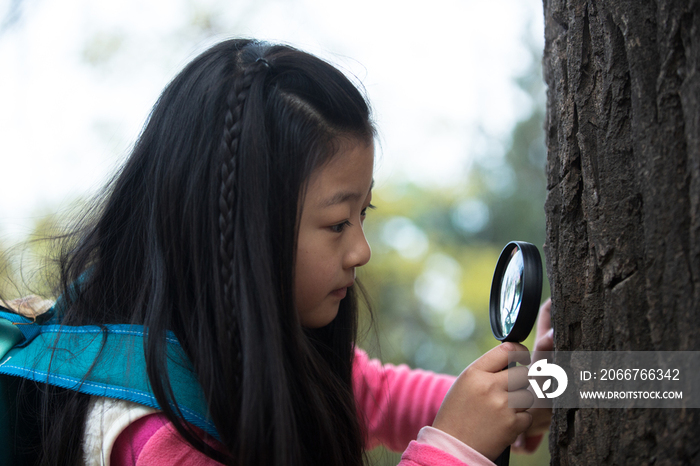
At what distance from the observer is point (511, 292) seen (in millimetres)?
933

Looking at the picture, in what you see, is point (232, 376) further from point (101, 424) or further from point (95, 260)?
point (95, 260)

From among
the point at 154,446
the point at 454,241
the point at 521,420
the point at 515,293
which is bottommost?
the point at 154,446

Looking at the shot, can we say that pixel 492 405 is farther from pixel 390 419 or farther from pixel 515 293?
pixel 390 419

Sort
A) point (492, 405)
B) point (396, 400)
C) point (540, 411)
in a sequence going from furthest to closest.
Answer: point (396, 400)
point (540, 411)
point (492, 405)

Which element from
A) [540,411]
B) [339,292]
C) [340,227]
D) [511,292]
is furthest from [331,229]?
[540,411]

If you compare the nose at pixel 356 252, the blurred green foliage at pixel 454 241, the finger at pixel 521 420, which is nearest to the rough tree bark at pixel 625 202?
the finger at pixel 521 420

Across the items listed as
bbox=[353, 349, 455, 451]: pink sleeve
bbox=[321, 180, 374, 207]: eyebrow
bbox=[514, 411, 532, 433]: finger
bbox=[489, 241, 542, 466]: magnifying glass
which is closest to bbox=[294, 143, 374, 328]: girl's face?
bbox=[321, 180, 374, 207]: eyebrow

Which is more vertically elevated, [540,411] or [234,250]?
[234,250]

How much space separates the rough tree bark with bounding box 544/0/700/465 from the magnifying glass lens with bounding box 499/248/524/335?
0.06 metres

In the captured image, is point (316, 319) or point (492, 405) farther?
point (316, 319)

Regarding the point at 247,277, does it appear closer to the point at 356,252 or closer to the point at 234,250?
the point at 234,250

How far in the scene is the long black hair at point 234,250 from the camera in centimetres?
88

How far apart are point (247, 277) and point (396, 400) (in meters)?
0.77

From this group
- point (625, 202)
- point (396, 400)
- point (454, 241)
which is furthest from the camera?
point (454, 241)
